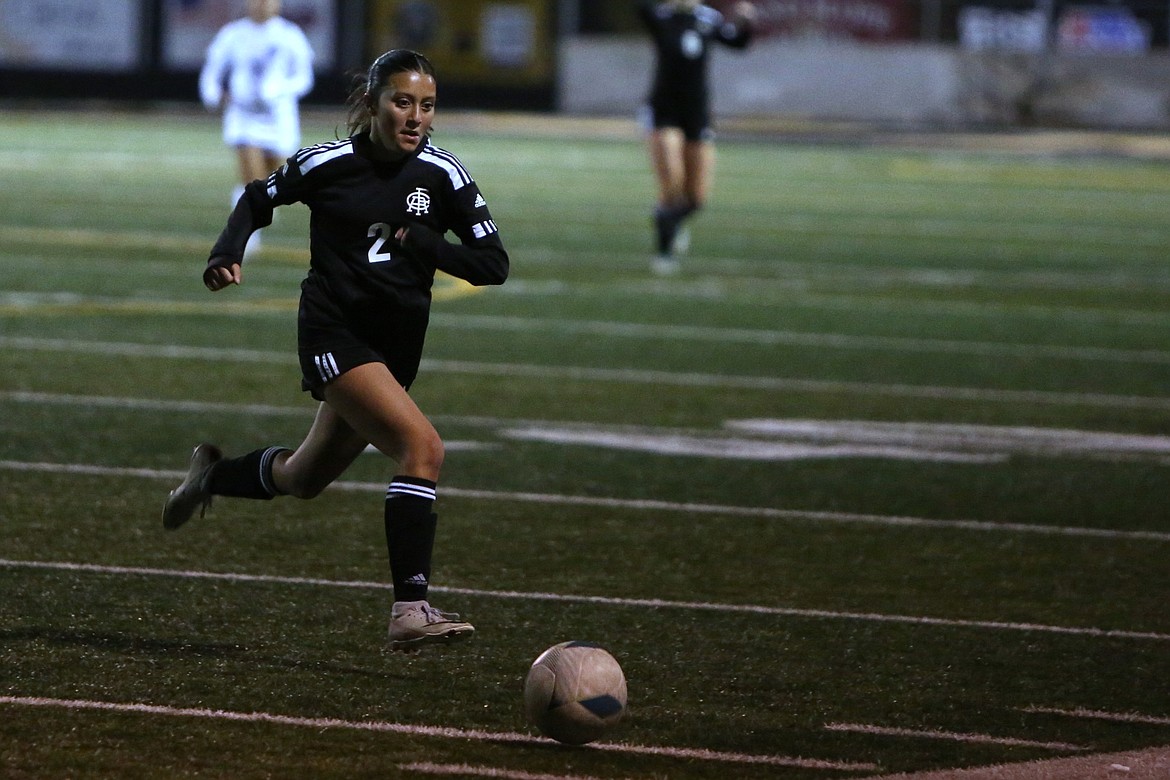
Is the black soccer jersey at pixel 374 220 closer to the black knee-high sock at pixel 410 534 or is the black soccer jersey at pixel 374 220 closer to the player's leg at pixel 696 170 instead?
the black knee-high sock at pixel 410 534

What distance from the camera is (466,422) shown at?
1002 centimetres

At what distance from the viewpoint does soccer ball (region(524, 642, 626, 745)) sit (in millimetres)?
4984

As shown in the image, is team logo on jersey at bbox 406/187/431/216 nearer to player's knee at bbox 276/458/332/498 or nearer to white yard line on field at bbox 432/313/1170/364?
player's knee at bbox 276/458/332/498

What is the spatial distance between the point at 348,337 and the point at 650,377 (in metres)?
5.84

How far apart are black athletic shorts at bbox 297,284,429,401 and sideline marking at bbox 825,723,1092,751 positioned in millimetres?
1513

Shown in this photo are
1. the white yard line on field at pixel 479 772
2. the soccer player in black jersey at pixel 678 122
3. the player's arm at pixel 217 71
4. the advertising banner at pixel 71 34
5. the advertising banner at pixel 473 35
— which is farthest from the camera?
the advertising banner at pixel 71 34

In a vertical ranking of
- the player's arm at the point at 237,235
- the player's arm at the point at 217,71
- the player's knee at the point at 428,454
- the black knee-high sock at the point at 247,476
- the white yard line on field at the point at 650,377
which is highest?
the player's arm at the point at 237,235

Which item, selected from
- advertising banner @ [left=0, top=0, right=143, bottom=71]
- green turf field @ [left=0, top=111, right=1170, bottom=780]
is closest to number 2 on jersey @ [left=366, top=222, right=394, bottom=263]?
green turf field @ [left=0, top=111, right=1170, bottom=780]

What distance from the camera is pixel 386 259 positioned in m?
5.86

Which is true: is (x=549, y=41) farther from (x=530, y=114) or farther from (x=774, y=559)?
(x=774, y=559)

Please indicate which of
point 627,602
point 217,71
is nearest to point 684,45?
point 217,71

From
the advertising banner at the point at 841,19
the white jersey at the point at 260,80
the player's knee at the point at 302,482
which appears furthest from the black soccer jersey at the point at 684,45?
the advertising banner at the point at 841,19

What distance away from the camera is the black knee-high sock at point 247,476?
641cm

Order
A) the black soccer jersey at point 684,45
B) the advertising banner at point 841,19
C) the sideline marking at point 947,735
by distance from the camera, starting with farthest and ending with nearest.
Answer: the advertising banner at point 841,19 → the black soccer jersey at point 684,45 → the sideline marking at point 947,735
